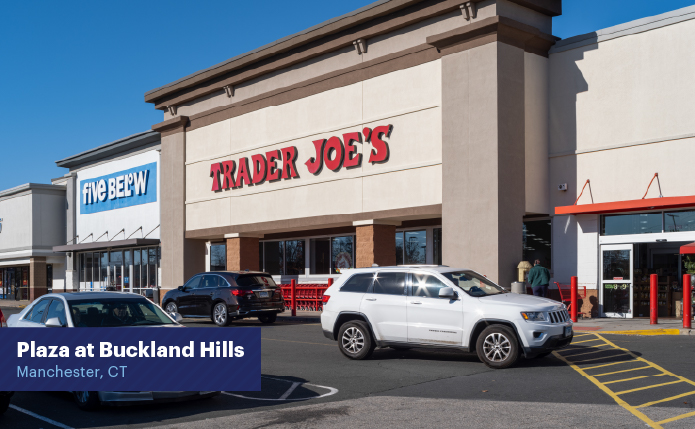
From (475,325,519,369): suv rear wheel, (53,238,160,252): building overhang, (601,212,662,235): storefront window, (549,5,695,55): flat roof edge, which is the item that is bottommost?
(475,325,519,369): suv rear wheel

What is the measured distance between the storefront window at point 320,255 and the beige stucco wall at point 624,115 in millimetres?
10864

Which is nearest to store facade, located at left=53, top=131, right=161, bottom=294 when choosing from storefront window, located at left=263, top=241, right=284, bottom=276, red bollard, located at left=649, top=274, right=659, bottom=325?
storefront window, located at left=263, top=241, right=284, bottom=276

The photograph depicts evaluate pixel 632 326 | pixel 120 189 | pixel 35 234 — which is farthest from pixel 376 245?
pixel 35 234

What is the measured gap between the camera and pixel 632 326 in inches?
684

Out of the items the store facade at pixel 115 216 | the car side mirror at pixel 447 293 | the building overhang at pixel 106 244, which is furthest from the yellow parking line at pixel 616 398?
the store facade at pixel 115 216

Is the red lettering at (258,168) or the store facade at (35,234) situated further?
the store facade at (35,234)

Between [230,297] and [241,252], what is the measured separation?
966cm

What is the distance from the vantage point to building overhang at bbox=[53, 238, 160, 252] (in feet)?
116

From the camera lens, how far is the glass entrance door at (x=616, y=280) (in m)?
20.1

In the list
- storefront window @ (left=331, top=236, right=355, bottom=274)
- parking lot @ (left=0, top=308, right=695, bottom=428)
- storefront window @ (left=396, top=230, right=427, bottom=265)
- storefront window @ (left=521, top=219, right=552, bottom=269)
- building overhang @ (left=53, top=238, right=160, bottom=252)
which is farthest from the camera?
building overhang @ (left=53, top=238, right=160, bottom=252)

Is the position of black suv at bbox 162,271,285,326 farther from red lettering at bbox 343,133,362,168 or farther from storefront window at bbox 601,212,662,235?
storefront window at bbox 601,212,662,235

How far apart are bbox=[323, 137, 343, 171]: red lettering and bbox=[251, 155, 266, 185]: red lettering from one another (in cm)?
371

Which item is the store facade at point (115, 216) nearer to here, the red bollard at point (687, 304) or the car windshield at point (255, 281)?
the car windshield at point (255, 281)

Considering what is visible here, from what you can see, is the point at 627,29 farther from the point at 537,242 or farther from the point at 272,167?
the point at 272,167
